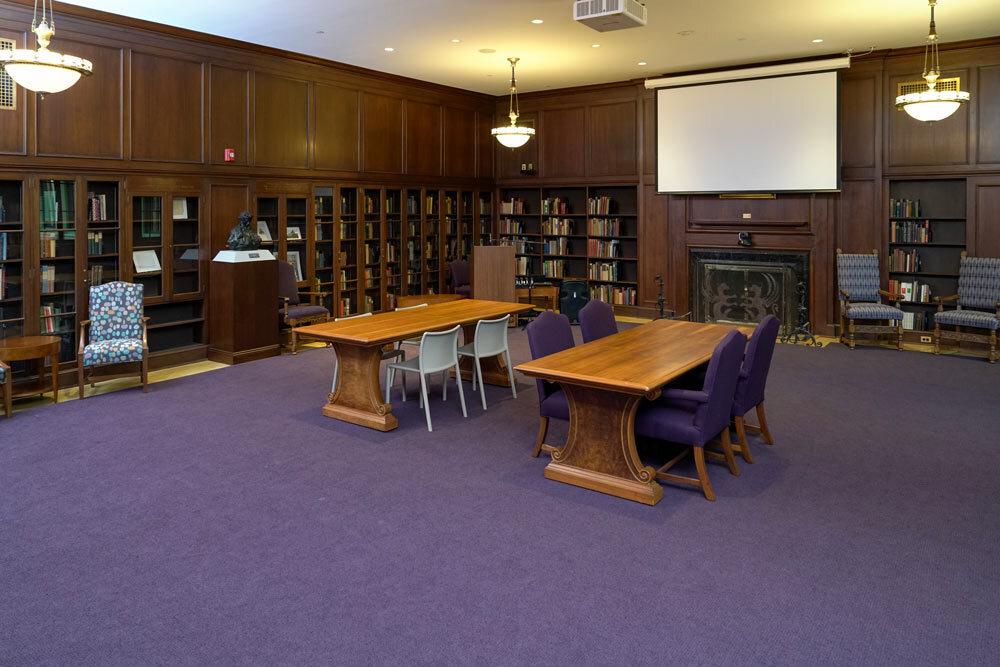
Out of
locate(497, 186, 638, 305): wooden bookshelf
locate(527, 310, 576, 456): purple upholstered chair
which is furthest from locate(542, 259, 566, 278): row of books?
locate(527, 310, 576, 456): purple upholstered chair

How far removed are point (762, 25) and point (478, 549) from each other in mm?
6521

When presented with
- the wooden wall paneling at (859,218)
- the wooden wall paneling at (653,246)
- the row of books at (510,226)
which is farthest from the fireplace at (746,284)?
the row of books at (510,226)

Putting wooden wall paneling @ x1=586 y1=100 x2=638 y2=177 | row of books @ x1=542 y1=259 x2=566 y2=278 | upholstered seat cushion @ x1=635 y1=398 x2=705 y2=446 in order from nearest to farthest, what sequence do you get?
upholstered seat cushion @ x1=635 y1=398 x2=705 y2=446 < wooden wall paneling @ x1=586 y1=100 x2=638 y2=177 < row of books @ x1=542 y1=259 x2=566 y2=278

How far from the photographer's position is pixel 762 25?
764cm

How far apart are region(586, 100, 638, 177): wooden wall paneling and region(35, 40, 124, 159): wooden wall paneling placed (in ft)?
21.4

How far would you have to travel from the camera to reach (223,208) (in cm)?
826

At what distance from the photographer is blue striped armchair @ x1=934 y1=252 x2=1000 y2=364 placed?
805 centimetres

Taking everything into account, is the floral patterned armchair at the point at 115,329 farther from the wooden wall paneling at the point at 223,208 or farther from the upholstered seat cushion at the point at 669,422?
the upholstered seat cushion at the point at 669,422

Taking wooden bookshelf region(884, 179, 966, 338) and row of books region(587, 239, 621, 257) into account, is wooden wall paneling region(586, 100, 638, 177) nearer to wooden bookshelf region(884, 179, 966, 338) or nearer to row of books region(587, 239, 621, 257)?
row of books region(587, 239, 621, 257)

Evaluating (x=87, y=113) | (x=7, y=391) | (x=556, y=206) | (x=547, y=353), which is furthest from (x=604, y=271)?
(x=7, y=391)

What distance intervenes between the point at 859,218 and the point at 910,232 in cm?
59

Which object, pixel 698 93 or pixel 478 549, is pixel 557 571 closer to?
pixel 478 549

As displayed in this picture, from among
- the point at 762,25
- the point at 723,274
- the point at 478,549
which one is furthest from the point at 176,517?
the point at 723,274

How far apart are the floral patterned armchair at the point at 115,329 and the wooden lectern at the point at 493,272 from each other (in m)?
3.99
